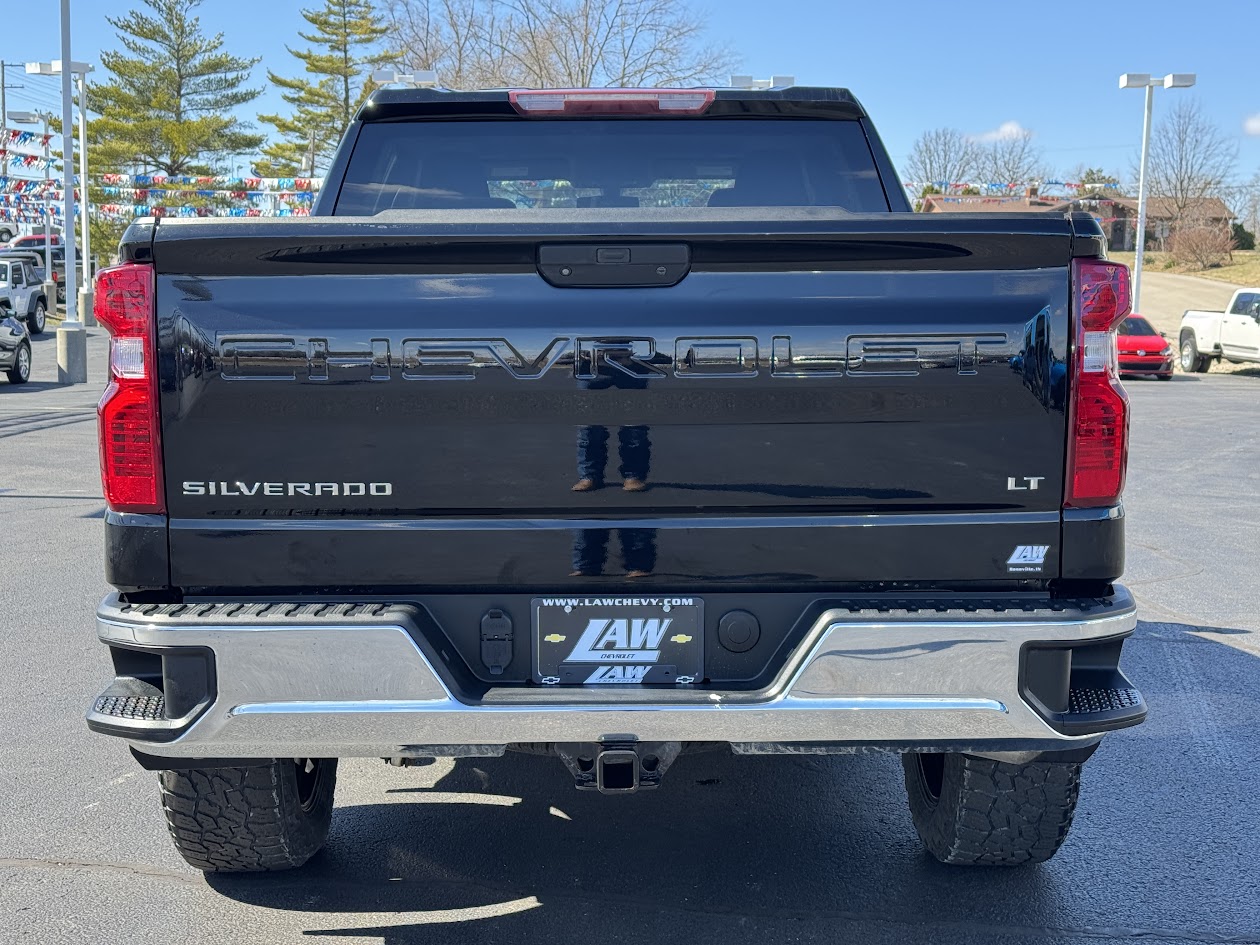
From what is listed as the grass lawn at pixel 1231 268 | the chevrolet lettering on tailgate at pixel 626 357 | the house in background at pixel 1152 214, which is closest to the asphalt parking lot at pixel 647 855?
the chevrolet lettering on tailgate at pixel 626 357

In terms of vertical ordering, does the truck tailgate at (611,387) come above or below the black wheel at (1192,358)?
above

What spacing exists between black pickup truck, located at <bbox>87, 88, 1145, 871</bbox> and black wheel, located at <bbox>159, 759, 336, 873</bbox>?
0.44 meters

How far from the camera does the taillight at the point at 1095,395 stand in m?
2.87

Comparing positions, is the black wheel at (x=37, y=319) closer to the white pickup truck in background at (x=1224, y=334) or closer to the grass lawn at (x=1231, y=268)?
the white pickup truck in background at (x=1224, y=334)

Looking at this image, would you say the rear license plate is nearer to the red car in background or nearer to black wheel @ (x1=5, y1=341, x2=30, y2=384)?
black wheel @ (x1=5, y1=341, x2=30, y2=384)

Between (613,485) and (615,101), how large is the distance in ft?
4.75

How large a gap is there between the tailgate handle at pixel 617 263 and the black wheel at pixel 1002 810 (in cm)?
152

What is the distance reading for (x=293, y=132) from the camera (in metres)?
71.1

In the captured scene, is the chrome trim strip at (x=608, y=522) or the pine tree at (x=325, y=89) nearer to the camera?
the chrome trim strip at (x=608, y=522)

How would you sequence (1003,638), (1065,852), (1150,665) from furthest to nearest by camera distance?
(1150,665)
(1065,852)
(1003,638)

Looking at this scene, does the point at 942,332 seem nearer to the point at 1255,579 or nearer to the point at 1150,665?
the point at 1150,665

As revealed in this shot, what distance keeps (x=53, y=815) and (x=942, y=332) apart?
3.15m

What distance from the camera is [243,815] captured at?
134 inches

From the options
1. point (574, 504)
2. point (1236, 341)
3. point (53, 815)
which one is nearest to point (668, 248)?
point (574, 504)
